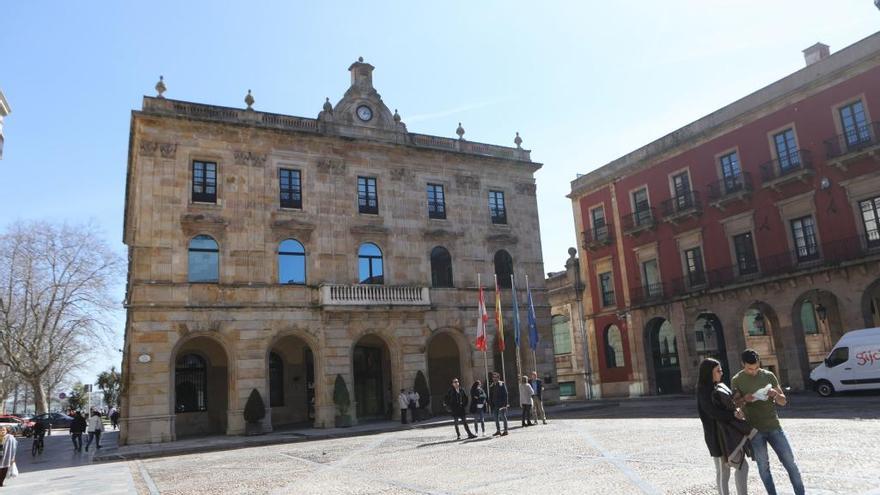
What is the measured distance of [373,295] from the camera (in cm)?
2736

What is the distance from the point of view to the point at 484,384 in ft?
96.2

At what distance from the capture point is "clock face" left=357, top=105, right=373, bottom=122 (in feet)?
99.1

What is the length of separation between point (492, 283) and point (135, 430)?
54.9ft

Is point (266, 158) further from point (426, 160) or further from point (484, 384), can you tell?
point (484, 384)

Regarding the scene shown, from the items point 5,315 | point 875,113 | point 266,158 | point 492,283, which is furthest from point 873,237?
point 5,315

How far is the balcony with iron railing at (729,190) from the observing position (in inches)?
1188

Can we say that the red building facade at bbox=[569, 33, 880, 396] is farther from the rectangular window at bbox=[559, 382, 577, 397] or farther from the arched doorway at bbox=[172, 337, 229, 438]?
the arched doorway at bbox=[172, 337, 229, 438]

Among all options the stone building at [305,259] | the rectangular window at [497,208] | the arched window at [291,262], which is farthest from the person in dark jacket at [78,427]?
the rectangular window at [497,208]

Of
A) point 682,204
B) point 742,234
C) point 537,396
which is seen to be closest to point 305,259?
point 537,396

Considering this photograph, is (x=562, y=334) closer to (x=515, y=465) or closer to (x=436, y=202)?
(x=436, y=202)

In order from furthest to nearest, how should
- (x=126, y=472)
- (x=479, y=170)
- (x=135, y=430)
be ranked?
(x=479, y=170)
(x=135, y=430)
(x=126, y=472)

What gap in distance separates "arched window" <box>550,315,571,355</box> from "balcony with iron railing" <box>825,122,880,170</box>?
19.2m

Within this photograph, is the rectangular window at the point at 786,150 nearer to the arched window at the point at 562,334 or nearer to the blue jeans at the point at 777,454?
the arched window at the point at 562,334

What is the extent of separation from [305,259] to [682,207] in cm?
1998
